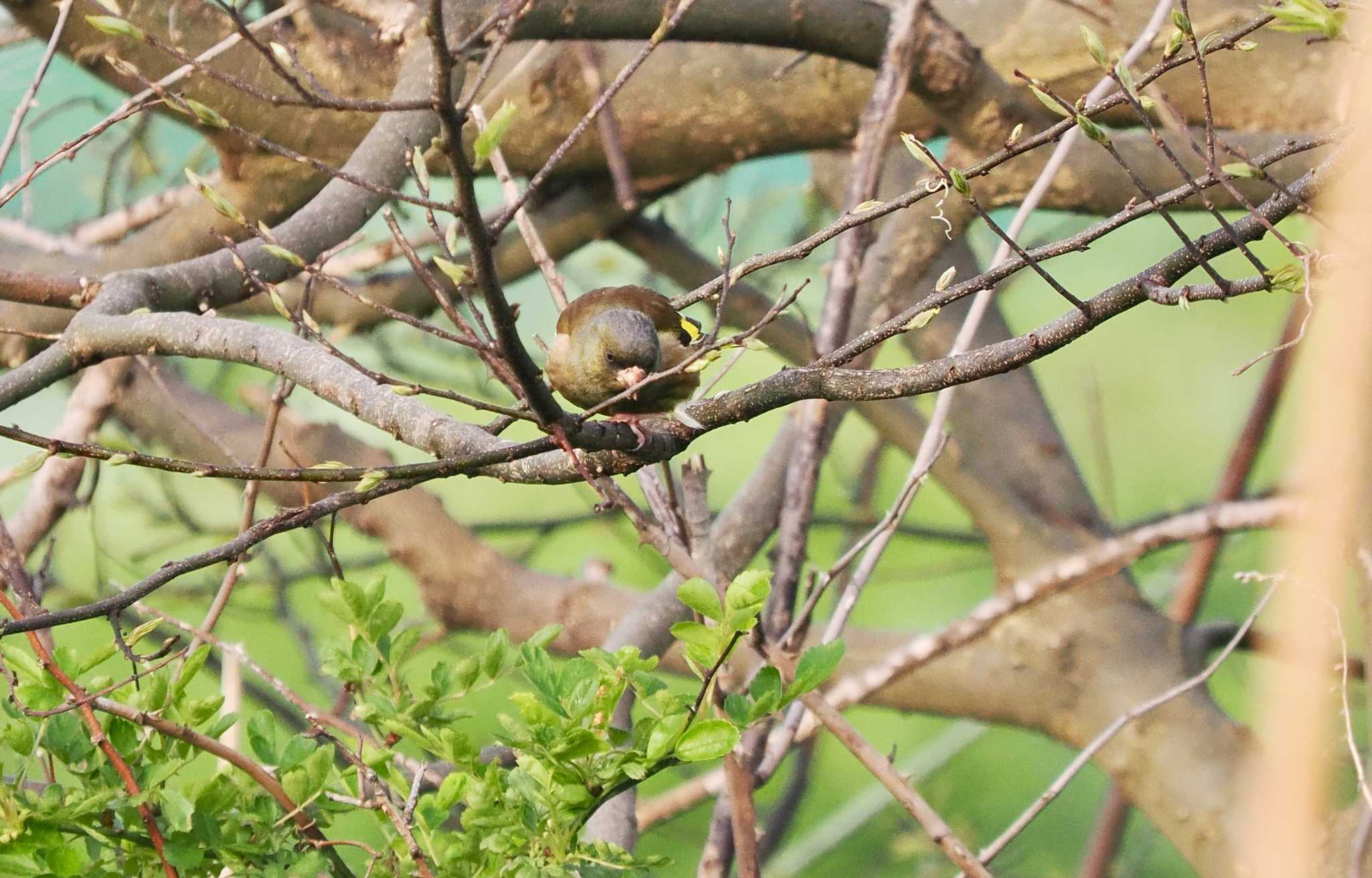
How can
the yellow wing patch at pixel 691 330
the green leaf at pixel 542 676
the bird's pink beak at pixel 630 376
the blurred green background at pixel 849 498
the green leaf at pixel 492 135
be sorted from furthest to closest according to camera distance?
the blurred green background at pixel 849 498 < the yellow wing patch at pixel 691 330 < the bird's pink beak at pixel 630 376 < the green leaf at pixel 542 676 < the green leaf at pixel 492 135

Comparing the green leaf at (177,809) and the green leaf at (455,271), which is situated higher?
the green leaf at (455,271)

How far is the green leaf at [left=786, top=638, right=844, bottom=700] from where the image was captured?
594 millimetres

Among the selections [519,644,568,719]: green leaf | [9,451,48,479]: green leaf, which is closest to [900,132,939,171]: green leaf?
[519,644,568,719]: green leaf

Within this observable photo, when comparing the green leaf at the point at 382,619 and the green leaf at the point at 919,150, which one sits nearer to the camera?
the green leaf at the point at 919,150

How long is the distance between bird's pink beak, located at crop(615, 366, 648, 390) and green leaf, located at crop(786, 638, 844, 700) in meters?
0.20

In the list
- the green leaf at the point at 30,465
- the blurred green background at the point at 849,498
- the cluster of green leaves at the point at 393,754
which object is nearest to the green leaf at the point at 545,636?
the cluster of green leaves at the point at 393,754

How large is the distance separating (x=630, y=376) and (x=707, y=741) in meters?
0.26

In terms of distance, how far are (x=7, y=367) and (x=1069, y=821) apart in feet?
6.91

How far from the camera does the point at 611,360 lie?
0.80m

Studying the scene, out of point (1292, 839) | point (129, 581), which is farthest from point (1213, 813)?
point (129, 581)

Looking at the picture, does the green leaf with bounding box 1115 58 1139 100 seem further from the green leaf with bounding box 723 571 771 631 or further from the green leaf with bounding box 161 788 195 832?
the green leaf with bounding box 161 788 195 832

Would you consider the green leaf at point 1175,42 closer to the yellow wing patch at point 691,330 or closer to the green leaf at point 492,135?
the green leaf at point 492,135

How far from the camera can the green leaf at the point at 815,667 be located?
1.95ft

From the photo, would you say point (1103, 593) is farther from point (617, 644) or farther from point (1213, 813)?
point (617, 644)
